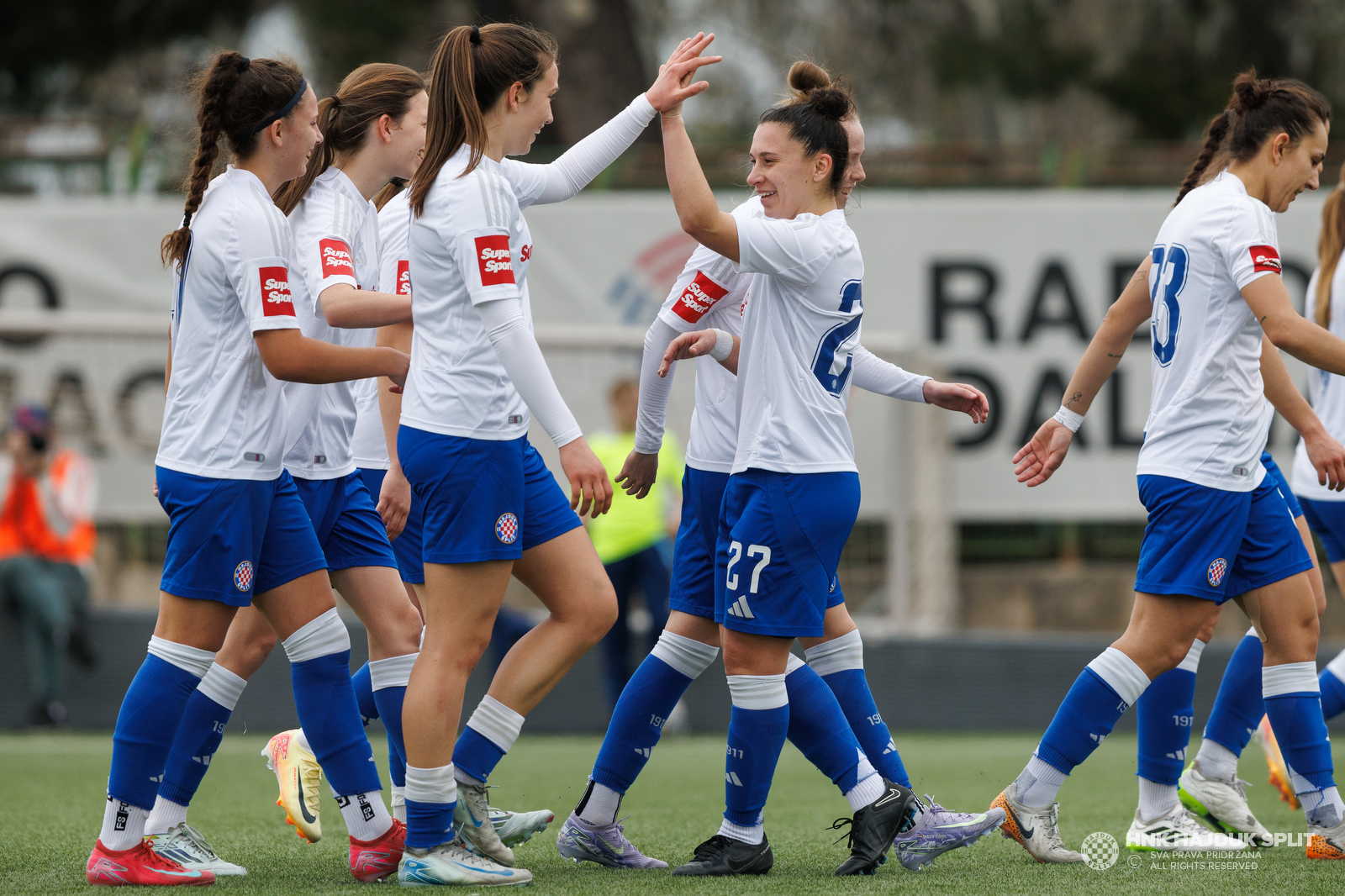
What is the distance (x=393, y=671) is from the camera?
12.7 ft

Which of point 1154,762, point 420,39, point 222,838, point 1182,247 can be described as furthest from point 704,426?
point 420,39

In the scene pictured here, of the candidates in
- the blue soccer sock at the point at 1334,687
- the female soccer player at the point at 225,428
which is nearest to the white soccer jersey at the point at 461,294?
the female soccer player at the point at 225,428

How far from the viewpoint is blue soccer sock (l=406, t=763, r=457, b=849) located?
11.0 ft

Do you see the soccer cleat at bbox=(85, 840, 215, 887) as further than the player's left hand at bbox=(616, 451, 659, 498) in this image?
No

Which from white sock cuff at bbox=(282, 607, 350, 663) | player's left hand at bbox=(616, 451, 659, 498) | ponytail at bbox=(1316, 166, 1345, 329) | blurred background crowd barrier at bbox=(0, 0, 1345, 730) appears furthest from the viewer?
blurred background crowd barrier at bbox=(0, 0, 1345, 730)

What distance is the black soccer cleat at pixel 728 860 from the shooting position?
3.64 m

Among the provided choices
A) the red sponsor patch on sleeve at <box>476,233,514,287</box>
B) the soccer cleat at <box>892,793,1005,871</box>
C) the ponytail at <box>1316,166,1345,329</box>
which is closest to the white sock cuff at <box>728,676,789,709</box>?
the soccer cleat at <box>892,793,1005,871</box>

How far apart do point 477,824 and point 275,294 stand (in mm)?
1371

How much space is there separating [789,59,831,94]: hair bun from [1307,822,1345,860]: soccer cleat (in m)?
2.40

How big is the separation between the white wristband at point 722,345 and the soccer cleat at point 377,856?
56.2 inches

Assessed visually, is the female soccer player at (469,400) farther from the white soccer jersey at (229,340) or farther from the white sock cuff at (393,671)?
the white sock cuff at (393,671)

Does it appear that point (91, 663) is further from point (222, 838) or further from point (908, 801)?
point (908, 801)

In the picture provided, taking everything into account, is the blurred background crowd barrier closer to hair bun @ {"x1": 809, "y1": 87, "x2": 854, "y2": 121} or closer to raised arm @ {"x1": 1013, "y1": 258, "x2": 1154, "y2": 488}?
raised arm @ {"x1": 1013, "y1": 258, "x2": 1154, "y2": 488}

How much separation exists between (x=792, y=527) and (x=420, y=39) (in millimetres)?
11860
